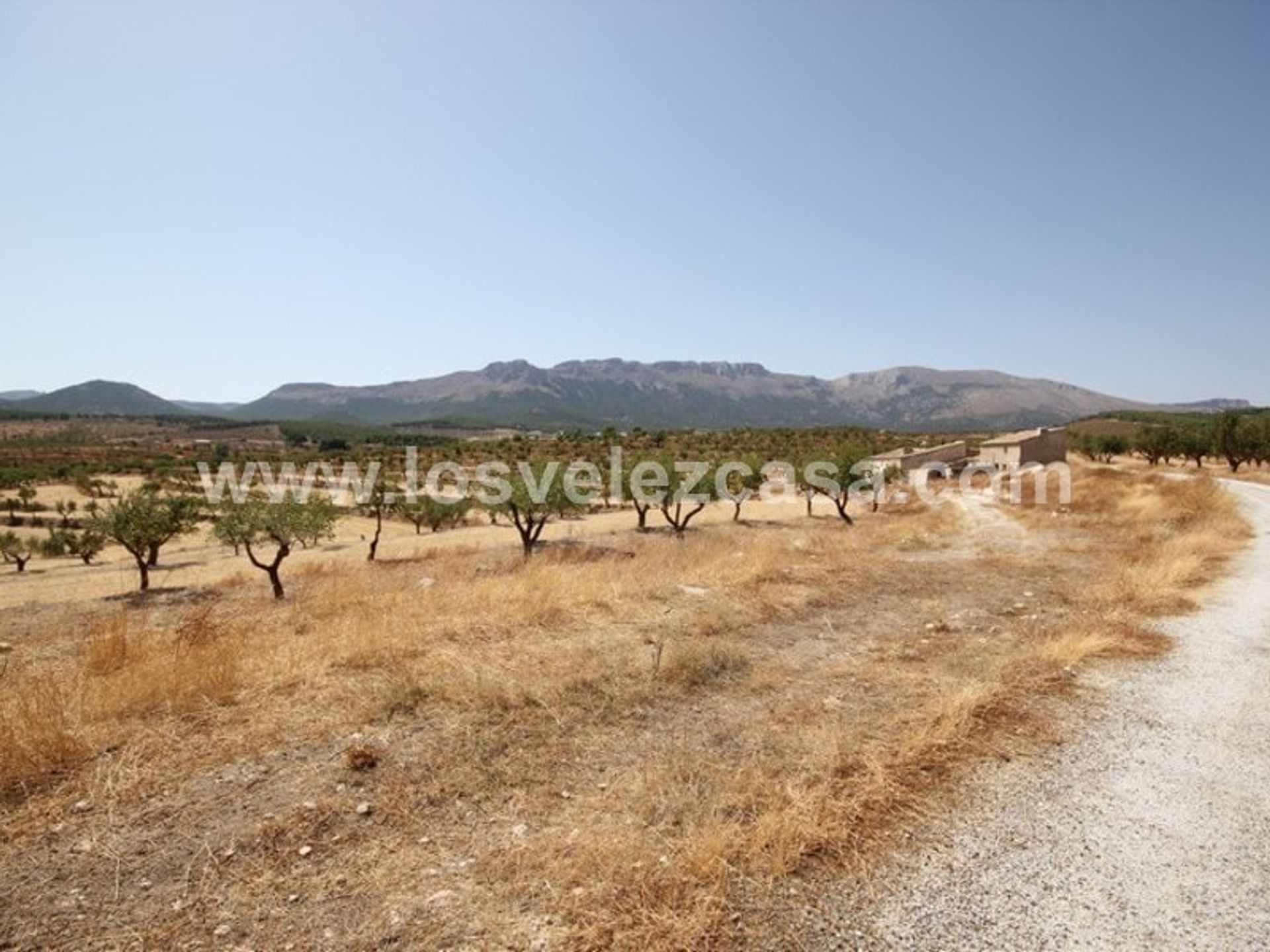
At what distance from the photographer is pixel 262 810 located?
4824 millimetres

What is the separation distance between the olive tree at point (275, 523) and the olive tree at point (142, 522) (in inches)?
104

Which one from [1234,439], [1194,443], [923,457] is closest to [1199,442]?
[1194,443]

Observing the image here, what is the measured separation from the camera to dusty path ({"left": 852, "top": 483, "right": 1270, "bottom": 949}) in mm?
3771

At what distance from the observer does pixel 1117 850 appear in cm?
452

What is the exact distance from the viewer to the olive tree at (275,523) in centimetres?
2173

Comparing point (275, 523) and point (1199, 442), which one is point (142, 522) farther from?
point (1199, 442)

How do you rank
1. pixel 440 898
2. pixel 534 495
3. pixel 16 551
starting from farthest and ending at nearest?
1. pixel 16 551
2. pixel 534 495
3. pixel 440 898

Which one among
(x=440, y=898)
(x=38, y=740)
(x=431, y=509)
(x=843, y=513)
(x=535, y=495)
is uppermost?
(x=38, y=740)

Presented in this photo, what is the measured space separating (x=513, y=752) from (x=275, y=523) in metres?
19.6

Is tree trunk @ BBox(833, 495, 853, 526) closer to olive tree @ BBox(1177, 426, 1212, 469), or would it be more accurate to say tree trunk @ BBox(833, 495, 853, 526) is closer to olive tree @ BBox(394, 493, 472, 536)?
olive tree @ BBox(394, 493, 472, 536)

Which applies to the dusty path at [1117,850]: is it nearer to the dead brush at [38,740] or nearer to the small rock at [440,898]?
the small rock at [440,898]

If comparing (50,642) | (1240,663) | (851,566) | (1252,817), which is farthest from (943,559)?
(50,642)

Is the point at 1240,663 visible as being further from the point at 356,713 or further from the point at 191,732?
the point at 191,732

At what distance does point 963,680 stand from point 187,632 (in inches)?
408
